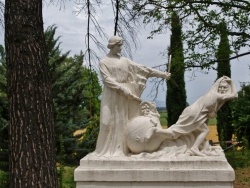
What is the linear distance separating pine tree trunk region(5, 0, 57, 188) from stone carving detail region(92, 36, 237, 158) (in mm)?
674

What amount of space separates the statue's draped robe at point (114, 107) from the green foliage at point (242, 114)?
1013 centimetres

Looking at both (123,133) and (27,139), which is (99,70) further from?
(27,139)

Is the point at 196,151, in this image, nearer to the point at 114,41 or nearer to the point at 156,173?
the point at 156,173

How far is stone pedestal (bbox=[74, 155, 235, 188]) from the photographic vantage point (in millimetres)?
5453

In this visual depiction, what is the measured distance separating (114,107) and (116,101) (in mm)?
74

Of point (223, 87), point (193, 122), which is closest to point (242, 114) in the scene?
point (223, 87)

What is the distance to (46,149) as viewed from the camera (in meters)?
5.55

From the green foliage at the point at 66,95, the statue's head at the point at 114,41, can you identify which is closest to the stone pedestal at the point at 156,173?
the statue's head at the point at 114,41

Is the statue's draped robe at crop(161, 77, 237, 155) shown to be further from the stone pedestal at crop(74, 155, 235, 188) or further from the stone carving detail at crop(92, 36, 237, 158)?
the stone pedestal at crop(74, 155, 235, 188)

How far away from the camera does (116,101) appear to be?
5.90 metres

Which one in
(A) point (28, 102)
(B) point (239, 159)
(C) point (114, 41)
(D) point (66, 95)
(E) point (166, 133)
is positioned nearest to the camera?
(A) point (28, 102)

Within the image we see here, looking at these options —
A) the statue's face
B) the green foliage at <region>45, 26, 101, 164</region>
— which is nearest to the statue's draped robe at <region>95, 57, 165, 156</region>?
the statue's face

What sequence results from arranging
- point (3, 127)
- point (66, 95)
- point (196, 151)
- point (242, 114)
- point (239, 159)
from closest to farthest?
1. point (196, 151)
2. point (3, 127)
3. point (66, 95)
4. point (239, 159)
5. point (242, 114)

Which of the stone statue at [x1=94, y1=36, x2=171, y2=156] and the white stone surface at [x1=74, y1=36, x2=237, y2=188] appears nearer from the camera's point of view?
the white stone surface at [x1=74, y1=36, x2=237, y2=188]
